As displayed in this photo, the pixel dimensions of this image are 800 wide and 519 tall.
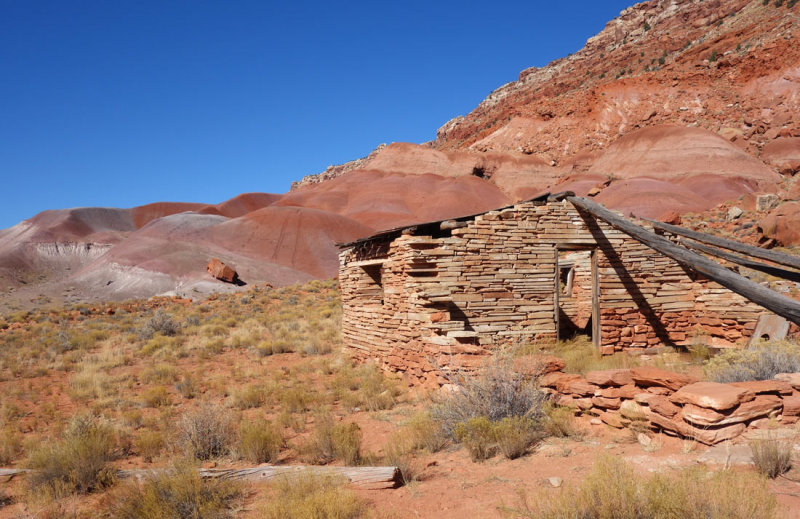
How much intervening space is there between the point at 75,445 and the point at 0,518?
887 mm

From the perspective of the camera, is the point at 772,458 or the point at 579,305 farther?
the point at 579,305

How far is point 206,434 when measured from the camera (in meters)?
5.77

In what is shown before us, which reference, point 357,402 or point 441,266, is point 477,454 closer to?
point 357,402

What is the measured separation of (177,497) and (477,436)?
2870 millimetres

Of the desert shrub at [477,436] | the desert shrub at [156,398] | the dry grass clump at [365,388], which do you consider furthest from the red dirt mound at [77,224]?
the desert shrub at [477,436]

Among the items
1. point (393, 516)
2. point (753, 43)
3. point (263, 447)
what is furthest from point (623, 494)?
point (753, 43)

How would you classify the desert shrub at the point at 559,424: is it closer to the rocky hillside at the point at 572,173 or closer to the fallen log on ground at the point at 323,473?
the fallen log on ground at the point at 323,473

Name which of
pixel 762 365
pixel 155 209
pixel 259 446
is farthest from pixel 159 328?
pixel 155 209

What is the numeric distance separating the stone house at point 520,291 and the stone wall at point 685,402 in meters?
2.82

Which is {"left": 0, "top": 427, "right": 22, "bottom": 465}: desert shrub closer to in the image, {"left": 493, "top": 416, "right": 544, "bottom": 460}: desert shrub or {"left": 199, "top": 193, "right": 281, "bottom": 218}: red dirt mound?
{"left": 493, "top": 416, "right": 544, "bottom": 460}: desert shrub

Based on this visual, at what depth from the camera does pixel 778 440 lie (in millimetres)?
3721

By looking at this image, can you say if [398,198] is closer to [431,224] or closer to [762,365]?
[431,224]

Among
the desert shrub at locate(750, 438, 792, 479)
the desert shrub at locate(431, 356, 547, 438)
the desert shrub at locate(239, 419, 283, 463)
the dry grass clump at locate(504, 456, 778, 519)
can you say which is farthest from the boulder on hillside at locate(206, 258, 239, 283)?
the desert shrub at locate(750, 438, 792, 479)

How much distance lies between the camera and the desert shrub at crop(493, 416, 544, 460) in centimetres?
463
